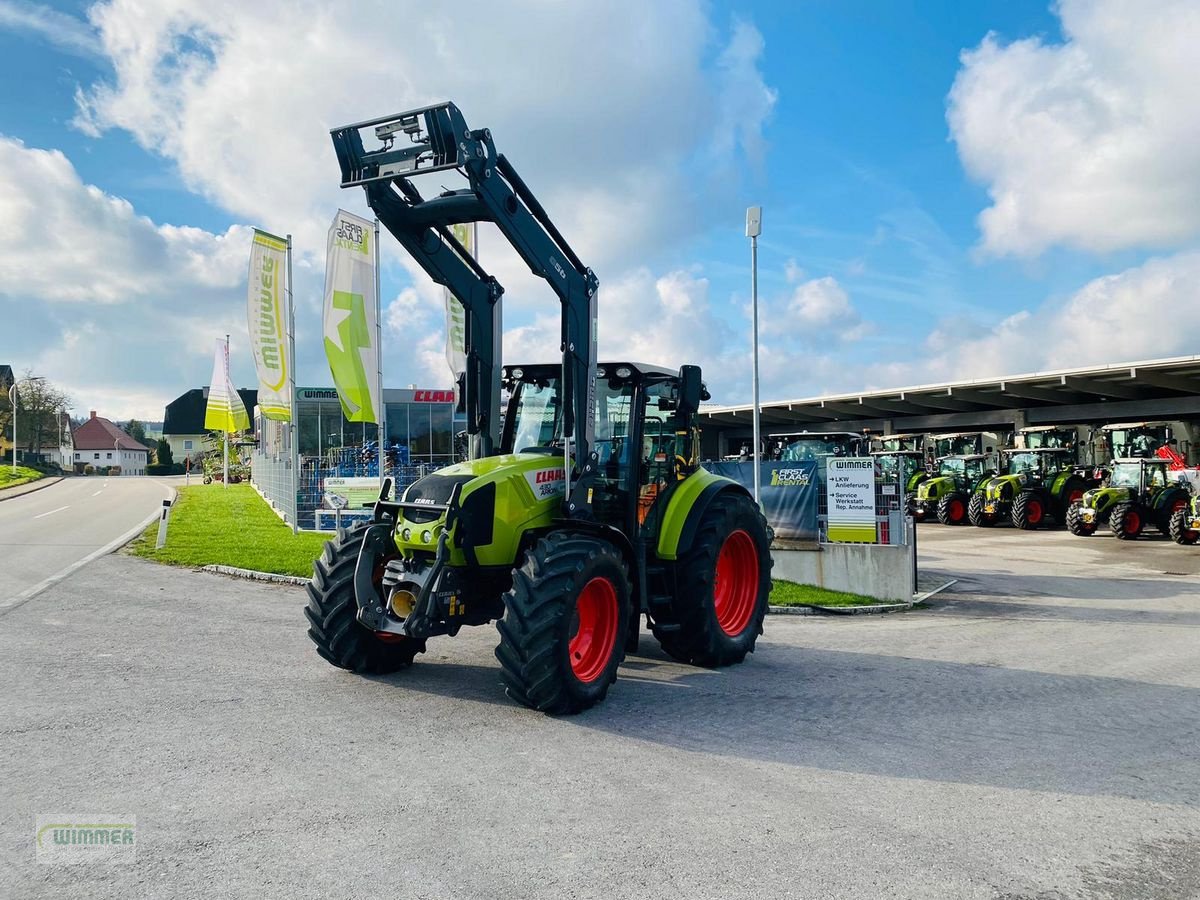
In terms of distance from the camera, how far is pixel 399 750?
536 centimetres

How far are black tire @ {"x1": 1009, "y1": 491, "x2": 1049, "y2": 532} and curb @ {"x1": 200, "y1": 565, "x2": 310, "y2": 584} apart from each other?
20.8 m

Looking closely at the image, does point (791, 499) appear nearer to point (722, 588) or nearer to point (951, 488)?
point (722, 588)

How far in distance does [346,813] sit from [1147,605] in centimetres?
1204

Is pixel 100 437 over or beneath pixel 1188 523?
over

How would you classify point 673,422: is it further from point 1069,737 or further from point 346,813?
point 346,813

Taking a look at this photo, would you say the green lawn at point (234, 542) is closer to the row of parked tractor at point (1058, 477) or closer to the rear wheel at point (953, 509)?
the row of parked tractor at point (1058, 477)

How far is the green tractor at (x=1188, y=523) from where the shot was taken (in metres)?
20.8

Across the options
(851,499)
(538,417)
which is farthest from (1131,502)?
(538,417)

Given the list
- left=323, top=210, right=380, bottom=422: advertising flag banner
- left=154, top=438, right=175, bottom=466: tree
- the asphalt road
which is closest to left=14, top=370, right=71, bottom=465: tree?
left=154, top=438, right=175, bottom=466: tree

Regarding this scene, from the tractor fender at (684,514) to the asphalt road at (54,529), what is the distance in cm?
772

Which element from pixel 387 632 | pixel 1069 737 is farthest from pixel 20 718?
pixel 1069 737

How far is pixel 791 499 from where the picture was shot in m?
14.3

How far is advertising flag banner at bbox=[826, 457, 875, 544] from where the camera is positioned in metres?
13.5

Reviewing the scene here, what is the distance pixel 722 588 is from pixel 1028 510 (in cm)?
2059
